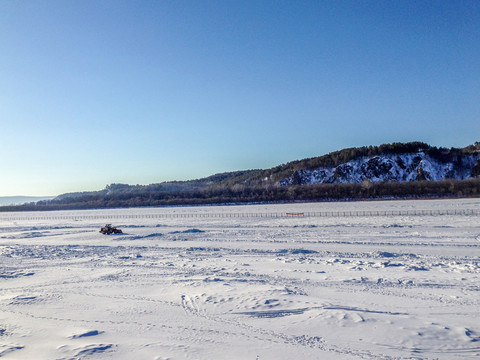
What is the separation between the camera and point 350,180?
116 m

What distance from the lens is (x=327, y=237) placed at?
23.8m

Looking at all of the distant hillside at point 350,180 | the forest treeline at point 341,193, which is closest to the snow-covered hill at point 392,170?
the distant hillside at point 350,180

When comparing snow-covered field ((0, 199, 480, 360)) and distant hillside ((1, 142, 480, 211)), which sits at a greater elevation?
distant hillside ((1, 142, 480, 211))

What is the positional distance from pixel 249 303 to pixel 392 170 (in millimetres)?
113315

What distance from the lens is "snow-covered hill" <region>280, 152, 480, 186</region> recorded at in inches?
4306

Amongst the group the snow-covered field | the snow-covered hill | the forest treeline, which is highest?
the snow-covered hill

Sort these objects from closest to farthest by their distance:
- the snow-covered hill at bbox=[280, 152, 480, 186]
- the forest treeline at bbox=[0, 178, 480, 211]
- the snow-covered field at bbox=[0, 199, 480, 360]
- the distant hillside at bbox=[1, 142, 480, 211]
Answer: the snow-covered field at bbox=[0, 199, 480, 360] → the forest treeline at bbox=[0, 178, 480, 211] → the distant hillside at bbox=[1, 142, 480, 211] → the snow-covered hill at bbox=[280, 152, 480, 186]

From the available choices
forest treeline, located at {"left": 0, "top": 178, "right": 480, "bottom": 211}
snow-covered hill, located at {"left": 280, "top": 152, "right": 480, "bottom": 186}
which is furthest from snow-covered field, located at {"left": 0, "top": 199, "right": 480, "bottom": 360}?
snow-covered hill, located at {"left": 280, "top": 152, "right": 480, "bottom": 186}

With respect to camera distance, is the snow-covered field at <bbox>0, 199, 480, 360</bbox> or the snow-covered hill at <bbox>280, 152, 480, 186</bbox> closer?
the snow-covered field at <bbox>0, 199, 480, 360</bbox>

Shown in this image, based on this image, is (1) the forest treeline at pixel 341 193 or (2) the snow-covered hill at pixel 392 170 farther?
(2) the snow-covered hill at pixel 392 170

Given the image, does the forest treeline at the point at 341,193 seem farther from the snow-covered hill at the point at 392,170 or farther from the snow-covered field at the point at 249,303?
the snow-covered field at the point at 249,303

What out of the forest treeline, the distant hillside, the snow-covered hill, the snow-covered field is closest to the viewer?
the snow-covered field

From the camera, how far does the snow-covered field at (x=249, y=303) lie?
295 inches

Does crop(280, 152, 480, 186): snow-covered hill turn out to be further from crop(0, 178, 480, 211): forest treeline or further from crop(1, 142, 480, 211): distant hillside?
crop(0, 178, 480, 211): forest treeline
